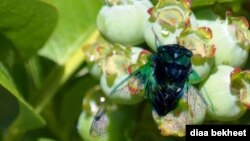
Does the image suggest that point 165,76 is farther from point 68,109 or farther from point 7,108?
point 7,108

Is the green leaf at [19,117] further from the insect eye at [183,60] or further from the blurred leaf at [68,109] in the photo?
the insect eye at [183,60]

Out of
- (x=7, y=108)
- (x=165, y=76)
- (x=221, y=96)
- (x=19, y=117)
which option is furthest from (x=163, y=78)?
(x=7, y=108)

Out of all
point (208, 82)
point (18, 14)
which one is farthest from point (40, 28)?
point (208, 82)

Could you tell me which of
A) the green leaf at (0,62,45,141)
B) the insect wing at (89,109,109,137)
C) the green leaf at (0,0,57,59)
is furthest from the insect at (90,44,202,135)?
the green leaf at (0,0,57,59)

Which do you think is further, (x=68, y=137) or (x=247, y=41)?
(x=68, y=137)

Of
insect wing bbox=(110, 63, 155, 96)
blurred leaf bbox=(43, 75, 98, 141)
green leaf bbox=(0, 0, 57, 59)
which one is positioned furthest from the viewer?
blurred leaf bbox=(43, 75, 98, 141)

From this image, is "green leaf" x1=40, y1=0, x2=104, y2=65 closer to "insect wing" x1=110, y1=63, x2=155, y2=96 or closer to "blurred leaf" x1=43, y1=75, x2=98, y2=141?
"blurred leaf" x1=43, y1=75, x2=98, y2=141

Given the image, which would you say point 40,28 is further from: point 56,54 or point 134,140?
point 134,140
